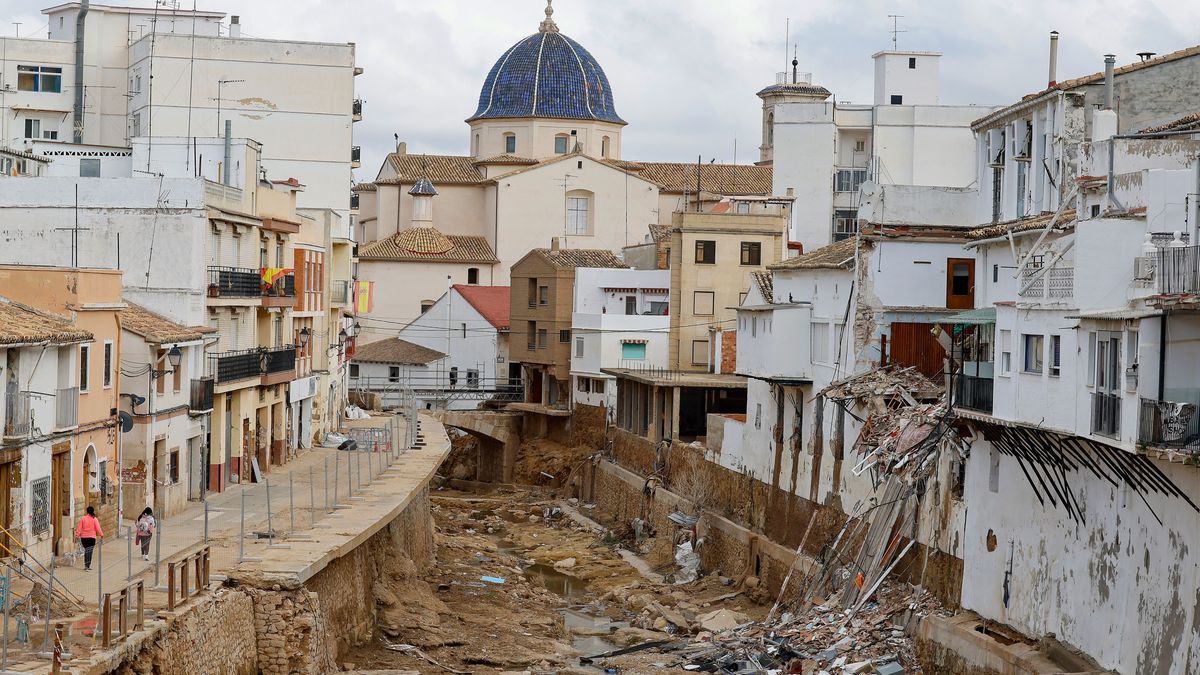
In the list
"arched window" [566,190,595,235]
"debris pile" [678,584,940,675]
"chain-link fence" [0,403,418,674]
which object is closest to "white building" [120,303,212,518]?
"chain-link fence" [0,403,418,674]

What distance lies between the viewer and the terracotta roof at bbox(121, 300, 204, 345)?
36.2 m

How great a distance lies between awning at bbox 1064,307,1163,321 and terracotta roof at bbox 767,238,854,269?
587 inches

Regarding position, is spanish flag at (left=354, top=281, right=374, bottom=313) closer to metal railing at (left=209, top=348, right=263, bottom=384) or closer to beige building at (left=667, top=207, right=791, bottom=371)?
beige building at (left=667, top=207, right=791, bottom=371)

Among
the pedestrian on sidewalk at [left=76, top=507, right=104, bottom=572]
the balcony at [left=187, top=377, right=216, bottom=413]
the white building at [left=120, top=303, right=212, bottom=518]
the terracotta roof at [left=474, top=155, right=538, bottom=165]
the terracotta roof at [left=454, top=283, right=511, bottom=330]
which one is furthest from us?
the terracotta roof at [left=474, top=155, right=538, bottom=165]

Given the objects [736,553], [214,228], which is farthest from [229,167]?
[736,553]

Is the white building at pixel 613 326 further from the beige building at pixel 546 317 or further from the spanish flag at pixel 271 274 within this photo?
the spanish flag at pixel 271 274

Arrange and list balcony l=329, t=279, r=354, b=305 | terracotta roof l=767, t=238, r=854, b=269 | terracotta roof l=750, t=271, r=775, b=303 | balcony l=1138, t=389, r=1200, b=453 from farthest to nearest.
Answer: balcony l=329, t=279, r=354, b=305, terracotta roof l=750, t=271, r=775, b=303, terracotta roof l=767, t=238, r=854, b=269, balcony l=1138, t=389, r=1200, b=453

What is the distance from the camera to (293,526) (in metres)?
32.8

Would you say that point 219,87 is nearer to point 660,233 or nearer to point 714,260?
point 714,260

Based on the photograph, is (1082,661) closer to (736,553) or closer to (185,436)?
(736,553)

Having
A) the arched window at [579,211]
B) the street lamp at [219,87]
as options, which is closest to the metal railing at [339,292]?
the street lamp at [219,87]

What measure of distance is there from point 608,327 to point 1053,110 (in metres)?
36.0

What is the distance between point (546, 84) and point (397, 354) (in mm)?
21527

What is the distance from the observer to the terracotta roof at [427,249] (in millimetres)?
87500
